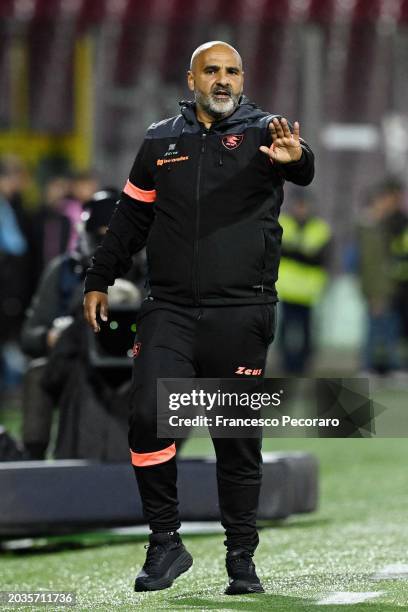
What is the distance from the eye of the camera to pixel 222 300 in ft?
20.5

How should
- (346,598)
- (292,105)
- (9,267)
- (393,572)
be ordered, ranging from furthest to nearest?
(292,105) < (9,267) < (393,572) < (346,598)

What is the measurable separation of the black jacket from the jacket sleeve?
0.05 meters

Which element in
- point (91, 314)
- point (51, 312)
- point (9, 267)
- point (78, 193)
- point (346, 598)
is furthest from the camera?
point (9, 267)

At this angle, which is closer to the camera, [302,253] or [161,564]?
[161,564]

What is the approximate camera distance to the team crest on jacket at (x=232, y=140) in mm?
6254

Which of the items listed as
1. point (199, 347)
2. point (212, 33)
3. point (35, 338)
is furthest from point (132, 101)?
point (199, 347)

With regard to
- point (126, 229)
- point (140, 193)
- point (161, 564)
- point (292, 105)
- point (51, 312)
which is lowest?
point (161, 564)

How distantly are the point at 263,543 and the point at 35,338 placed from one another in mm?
1819

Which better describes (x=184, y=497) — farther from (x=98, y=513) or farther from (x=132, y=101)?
(x=132, y=101)

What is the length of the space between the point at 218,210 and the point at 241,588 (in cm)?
129

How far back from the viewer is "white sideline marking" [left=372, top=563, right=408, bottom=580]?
6.58m

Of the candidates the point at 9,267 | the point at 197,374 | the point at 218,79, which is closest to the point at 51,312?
the point at 197,374

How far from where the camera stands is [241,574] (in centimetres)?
627

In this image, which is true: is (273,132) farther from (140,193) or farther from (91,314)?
(91,314)
